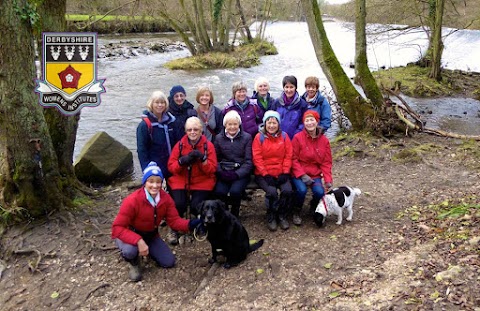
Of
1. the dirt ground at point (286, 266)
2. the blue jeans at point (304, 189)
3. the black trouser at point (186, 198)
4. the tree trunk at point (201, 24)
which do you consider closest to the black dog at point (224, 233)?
the dirt ground at point (286, 266)

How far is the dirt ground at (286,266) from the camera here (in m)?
3.90

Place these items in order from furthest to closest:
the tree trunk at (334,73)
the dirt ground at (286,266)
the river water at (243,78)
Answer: the river water at (243,78) → the tree trunk at (334,73) → the dirt ground at (286,266)

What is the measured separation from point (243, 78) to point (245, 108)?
16.1m

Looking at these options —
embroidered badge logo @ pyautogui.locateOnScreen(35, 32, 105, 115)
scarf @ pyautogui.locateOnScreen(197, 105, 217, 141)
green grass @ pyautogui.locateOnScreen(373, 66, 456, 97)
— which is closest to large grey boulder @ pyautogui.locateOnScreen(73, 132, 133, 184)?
embroidered badge logo @ pyautogui.locateOnScreen(35, 32, 105, 115)

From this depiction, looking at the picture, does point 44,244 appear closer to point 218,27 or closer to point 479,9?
point 479,9

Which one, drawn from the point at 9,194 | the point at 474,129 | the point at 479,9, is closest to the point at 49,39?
the point at 9,194

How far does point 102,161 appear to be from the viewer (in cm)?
890

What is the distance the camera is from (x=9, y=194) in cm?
563

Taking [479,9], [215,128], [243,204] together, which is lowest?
[243,204]

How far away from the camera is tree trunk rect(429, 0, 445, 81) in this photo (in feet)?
55.6

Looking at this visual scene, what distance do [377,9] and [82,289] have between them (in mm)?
19526

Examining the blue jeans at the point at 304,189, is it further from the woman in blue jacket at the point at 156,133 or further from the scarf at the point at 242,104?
the woman in blue jacket at the point at 156,133

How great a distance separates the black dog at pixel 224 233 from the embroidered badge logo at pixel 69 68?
7.61 feet

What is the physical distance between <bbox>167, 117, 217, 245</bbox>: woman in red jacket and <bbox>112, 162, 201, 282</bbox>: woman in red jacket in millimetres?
509
